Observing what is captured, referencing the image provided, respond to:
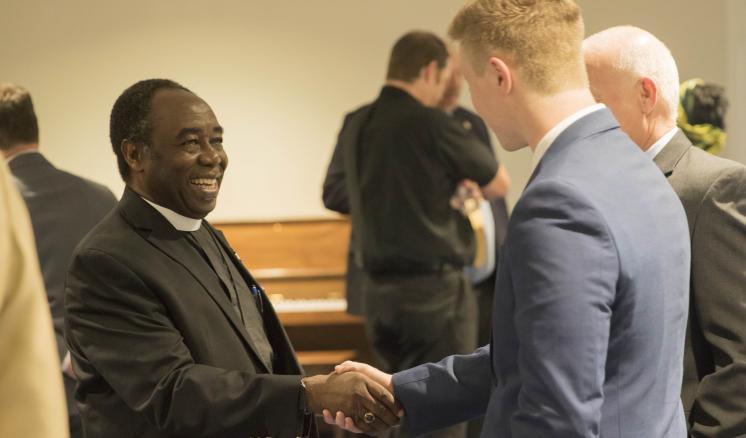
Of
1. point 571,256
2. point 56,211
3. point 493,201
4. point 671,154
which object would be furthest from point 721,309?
point 493,201

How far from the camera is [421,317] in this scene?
4.64 meters

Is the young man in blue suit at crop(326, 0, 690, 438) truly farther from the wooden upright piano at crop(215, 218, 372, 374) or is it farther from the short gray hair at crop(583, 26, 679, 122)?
the wooden upright piano at crop(215, 218, 372, 374)

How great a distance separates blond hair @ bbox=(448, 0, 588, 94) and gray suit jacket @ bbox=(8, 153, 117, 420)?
8.10ft

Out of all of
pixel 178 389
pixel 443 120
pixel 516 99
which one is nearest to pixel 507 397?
pixel 516 99

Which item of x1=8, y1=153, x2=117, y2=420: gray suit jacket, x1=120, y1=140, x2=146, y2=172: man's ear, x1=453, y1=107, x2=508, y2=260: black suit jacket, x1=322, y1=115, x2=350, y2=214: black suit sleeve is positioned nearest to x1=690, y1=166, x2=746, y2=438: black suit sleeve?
x1=120, y1=140, x2=146, y2=172: man's ear

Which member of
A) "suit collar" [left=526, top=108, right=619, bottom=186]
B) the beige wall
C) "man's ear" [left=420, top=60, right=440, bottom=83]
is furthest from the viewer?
the beige wall

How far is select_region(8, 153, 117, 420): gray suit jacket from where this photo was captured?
401cm

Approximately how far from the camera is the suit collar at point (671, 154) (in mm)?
2492

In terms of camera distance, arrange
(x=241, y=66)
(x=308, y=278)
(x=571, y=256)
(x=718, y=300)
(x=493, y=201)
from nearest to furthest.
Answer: (x=571, y=256), (x=718, y=300), (x=493, y=201), (x=308, y=278), (x=241, y=66)

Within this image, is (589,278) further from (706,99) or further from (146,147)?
(706,99)

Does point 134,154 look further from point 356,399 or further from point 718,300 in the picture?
point 718,300

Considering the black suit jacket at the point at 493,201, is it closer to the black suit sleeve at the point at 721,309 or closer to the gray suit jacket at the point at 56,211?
the gray suit jacket at the point at 56,211

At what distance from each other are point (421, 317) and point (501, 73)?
2.82 metres

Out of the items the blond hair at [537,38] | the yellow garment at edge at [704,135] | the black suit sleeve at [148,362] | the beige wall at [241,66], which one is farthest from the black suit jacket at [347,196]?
the blond hair at [537,38]
